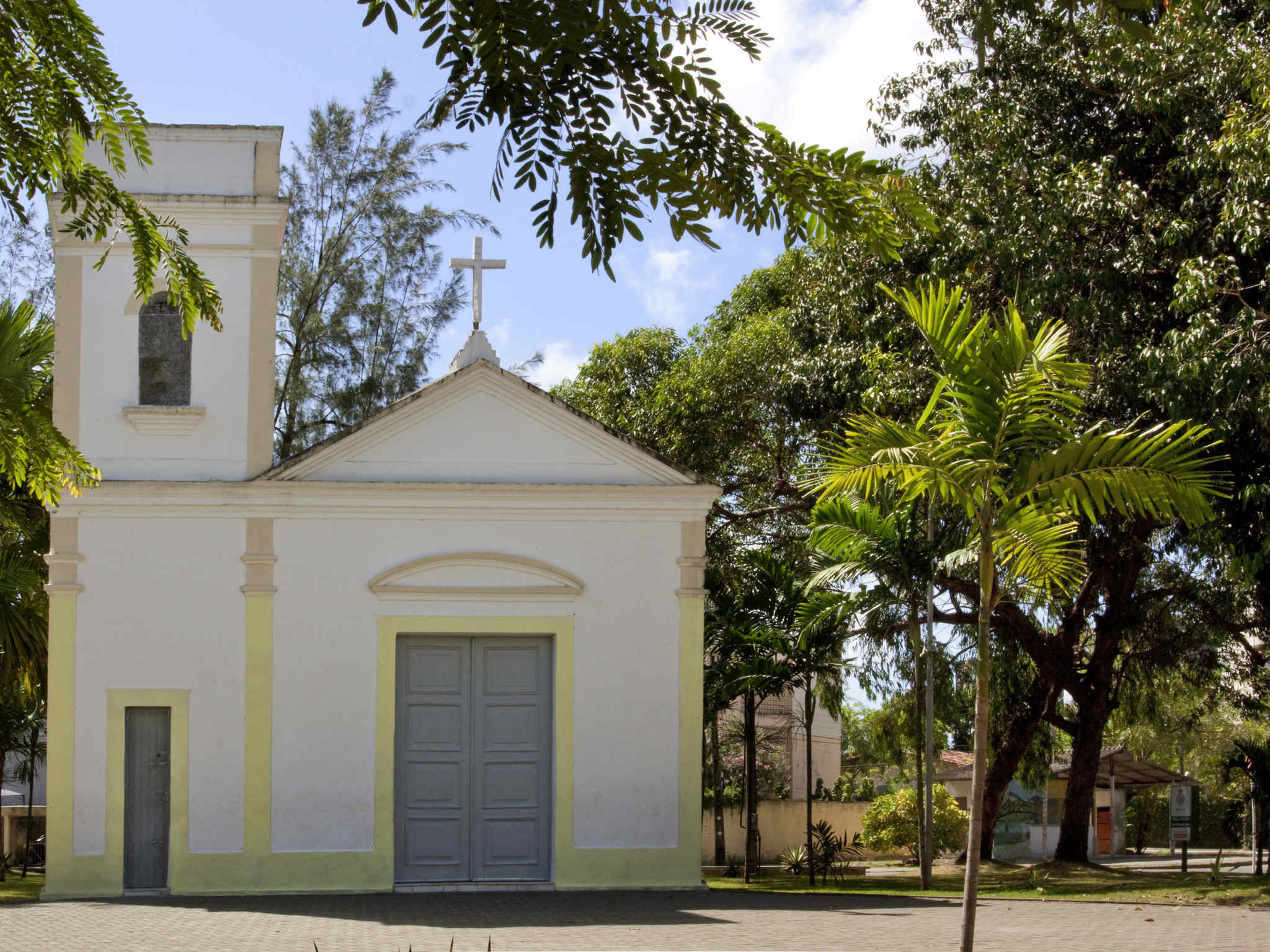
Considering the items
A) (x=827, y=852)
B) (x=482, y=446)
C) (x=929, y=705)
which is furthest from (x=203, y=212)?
(x=827, y=852)

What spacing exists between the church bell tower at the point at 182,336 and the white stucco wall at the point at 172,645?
2.24 ft

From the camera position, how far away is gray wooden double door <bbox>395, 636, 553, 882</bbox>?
14188mm

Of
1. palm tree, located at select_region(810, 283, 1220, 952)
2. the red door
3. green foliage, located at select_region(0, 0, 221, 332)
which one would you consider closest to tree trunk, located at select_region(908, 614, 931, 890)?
palm tree, located at select_region(810, 283, 1220, 952)

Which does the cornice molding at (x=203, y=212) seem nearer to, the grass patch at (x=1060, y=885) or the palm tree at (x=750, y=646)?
the palm tree at (x=750, y=646)

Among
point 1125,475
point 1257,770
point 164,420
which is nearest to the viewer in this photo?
point 1125,475

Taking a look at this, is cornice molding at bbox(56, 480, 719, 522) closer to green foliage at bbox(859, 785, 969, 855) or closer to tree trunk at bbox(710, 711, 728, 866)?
green foliage at bbox(859, 785, 969, 855)

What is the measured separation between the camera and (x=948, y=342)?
350 inches

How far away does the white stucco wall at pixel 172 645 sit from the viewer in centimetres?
1383

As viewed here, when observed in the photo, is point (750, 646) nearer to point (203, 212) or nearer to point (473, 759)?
point (473, 759)

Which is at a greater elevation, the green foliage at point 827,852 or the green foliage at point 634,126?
the green foliage at point 634,126

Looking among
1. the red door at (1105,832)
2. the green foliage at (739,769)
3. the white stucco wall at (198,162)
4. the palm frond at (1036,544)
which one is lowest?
the red door at (1105,832)

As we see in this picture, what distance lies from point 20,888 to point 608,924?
29.2 feet

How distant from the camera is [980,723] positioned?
8641 mm

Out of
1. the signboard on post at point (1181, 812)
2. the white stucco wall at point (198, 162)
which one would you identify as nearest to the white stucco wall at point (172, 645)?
the white stucco wall at point (198, 162)
